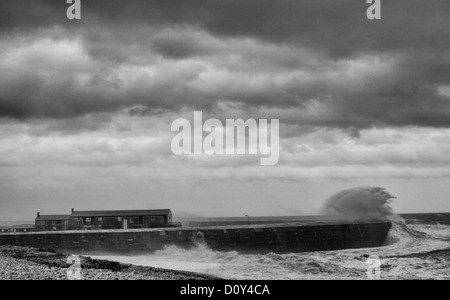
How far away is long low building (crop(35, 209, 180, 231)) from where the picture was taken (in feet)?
164

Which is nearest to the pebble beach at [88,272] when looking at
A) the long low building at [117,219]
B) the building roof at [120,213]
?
the long low building at [117,219]

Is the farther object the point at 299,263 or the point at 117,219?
the point at 117,219

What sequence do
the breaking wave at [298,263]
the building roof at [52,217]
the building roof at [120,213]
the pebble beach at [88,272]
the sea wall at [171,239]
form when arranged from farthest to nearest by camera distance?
the building roof at [52,217] < the building roof at [120,213] < the sea wall at [171,239] < the breaking wave at [298,263] < the pebble beach at [88,272]

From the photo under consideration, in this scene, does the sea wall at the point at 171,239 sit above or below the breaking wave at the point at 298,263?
above

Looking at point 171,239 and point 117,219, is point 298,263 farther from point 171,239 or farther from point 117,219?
point 117,219

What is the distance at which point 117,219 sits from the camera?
51.4 meters

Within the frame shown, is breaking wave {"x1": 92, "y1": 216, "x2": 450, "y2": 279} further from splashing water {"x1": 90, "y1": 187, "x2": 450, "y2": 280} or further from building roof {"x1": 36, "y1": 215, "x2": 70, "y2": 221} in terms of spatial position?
building roof {"x1": 36, "y1": 215, "x2": 70, "y2": 221}

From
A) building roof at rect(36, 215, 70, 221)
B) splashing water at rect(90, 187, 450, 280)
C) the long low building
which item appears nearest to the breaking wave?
splashing water at rect(90, 187, 450, 280)

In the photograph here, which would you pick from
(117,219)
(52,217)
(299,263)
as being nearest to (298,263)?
(299,263)

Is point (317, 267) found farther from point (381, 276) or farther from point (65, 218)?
point (65, 218)

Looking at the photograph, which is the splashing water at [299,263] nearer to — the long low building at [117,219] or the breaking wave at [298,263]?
the breaking wave at [298,263]

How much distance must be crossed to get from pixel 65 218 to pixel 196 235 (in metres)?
29.4

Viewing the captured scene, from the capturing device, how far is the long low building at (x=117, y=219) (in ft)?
164
